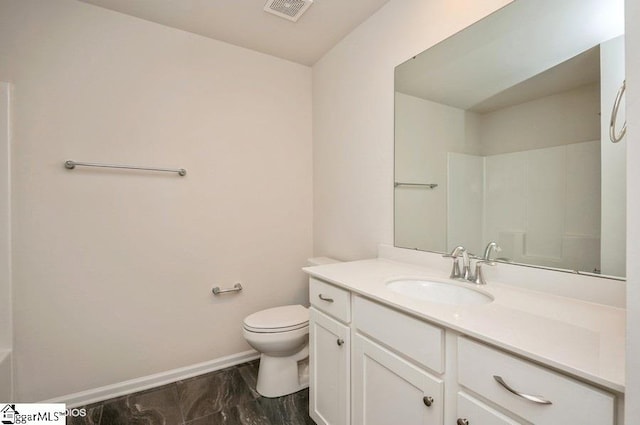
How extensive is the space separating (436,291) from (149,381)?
1851 mm

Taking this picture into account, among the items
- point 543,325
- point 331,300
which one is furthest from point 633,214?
point 331,300

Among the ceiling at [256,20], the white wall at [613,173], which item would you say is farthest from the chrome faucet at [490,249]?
the ceiling at [256,20]

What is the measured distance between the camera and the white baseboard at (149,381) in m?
1.67

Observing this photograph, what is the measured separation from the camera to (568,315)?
32.9 inches

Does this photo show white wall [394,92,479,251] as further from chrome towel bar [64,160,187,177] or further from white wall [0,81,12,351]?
white wall [0,81,12,351]

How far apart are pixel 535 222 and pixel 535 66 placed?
23.6 inches

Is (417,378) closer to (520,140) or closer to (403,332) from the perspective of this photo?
(403,332)

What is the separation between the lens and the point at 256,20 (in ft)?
6.04

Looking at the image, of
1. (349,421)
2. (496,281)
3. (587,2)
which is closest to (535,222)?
(496,281)

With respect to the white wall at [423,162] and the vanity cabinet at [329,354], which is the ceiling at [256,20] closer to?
the white wall at [423,162]

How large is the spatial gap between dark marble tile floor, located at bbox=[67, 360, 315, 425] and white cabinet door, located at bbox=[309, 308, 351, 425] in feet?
0.70

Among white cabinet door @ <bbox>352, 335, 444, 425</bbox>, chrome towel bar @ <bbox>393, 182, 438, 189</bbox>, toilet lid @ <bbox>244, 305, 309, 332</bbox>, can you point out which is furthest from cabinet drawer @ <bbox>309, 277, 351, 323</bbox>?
chrome towel bar @ <bbox>393, 182, 438, 189</bbox>

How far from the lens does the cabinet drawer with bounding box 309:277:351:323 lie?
1229mm

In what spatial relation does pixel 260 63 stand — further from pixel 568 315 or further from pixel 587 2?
pixel 568 315
